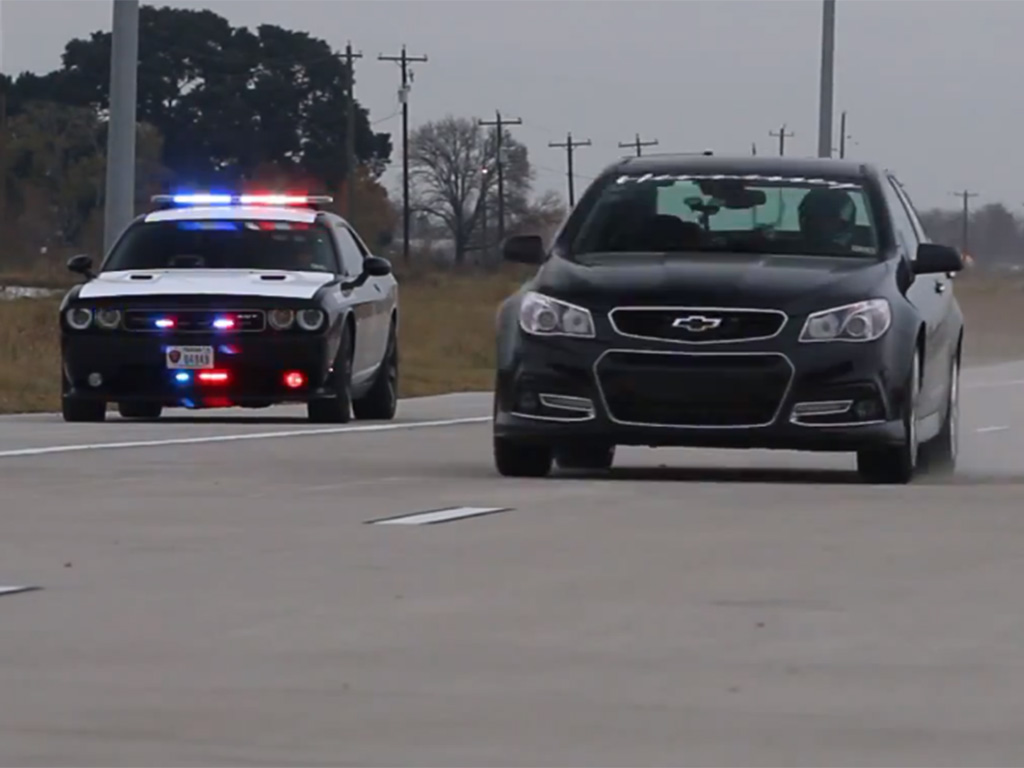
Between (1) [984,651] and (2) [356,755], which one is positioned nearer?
(2) [356,755]

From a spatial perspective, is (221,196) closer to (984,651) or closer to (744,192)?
(744,192)

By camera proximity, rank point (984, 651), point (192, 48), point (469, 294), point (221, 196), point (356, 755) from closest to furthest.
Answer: point (356, 755)
point (984, 651)
point (221, 196)
point (469, 294)
point (192, 48)

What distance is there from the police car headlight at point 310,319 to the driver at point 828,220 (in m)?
Result: 6.08

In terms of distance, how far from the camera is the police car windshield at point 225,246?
22578 millimetres

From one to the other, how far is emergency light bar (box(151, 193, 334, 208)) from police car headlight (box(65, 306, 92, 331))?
7.07ft

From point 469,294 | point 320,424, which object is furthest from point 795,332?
point 469,294

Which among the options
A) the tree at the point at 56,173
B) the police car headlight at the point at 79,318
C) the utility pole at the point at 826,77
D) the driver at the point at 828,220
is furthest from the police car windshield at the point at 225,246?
the tree at the point at 56,173

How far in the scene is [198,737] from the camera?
681 centimetres

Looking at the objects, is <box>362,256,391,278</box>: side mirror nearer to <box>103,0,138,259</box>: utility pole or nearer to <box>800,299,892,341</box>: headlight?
<box>800,299,892,341</box>: headlight

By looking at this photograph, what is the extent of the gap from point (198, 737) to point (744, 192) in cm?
951

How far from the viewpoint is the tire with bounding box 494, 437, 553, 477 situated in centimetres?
1535

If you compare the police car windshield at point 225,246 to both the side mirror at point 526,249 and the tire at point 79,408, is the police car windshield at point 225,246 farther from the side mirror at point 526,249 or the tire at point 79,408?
the side mirror at point 526,249

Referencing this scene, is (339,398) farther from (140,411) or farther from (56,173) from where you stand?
(56,173)

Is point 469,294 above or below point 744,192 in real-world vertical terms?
below
